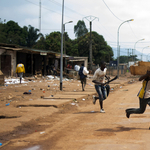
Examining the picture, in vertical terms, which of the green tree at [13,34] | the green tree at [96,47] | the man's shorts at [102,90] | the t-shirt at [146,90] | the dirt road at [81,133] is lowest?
the dirt road at [81,133]

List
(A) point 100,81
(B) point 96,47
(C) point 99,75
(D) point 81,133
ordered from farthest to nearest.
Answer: (B) point 96,47 < (A) point 100,81 < (C) point 99,75 < (D) point 81,133

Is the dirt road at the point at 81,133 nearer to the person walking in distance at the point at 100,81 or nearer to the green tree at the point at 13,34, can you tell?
the person walking in distance at the point at 100,81

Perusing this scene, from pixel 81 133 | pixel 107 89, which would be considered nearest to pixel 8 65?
pixel 107 89

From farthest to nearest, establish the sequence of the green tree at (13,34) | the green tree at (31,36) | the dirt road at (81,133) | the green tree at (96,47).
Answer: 1. the green tree at (31,36)
2. the green tree at (13,34)
3. the green tree at (96,47)
4. the dirt road at (81,133)

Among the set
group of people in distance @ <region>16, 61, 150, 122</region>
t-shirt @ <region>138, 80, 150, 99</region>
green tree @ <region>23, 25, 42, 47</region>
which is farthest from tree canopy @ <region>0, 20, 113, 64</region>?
t-shirt @ <region>138, 80, 150, 99</region>

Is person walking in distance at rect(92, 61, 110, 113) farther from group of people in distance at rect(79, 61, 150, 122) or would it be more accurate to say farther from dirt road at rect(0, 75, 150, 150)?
dirt road at rect(0, 75, 150, 150)

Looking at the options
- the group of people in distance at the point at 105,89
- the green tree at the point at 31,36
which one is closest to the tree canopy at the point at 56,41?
the green tree at the point at 31,36

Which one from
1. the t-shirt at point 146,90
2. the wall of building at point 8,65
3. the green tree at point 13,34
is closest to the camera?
the t-shirt at point 146,90

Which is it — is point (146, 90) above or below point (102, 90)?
above

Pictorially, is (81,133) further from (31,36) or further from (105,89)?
(31,36)

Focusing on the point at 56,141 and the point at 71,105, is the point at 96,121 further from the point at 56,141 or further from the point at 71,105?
the point at 71,105

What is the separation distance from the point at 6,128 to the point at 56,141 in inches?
71.3

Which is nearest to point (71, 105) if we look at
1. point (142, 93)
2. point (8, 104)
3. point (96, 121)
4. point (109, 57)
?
point (8, 104)

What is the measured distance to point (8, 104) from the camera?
9812mm
